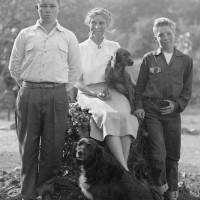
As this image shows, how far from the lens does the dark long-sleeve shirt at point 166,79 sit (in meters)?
6.25

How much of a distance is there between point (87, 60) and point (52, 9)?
128 cm

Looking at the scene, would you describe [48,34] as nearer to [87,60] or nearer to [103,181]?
[87,60]

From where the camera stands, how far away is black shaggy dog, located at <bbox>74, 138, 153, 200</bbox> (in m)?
5.55

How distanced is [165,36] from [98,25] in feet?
3.24

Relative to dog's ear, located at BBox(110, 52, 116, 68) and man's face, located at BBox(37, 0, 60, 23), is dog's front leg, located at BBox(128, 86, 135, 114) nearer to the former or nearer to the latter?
dog's ear, located at BBox(110, 52, 116, 68)

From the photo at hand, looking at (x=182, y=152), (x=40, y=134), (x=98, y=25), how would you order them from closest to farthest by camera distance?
(x=40, y=134) < (x=98, y=25) < (x=182, y=152)

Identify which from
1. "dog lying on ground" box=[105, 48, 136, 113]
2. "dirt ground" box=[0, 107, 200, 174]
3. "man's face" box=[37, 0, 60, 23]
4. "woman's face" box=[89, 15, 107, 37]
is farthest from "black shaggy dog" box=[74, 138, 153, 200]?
"dirt ground" box=[0, 107, 200, 174]

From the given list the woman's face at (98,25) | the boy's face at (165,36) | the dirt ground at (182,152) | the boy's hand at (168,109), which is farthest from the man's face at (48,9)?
the dirt ground at (182,152)

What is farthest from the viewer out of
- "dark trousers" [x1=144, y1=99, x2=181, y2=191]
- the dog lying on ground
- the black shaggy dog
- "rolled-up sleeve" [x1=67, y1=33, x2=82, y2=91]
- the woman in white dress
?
the dog lying on ground

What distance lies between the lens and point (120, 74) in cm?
654

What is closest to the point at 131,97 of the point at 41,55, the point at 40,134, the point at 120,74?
the point at 120,74

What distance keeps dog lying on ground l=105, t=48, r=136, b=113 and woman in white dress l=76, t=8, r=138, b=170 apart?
0.08 m

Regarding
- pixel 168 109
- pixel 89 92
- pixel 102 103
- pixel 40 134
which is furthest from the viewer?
pixel 89 92

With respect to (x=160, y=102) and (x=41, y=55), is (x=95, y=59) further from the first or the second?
(x=41, y=55)
